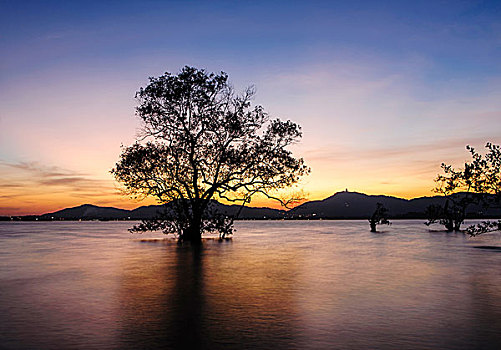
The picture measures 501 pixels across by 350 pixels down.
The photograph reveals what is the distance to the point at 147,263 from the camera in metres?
28.6

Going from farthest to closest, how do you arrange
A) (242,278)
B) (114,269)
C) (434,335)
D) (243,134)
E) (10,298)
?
(243,134), (114,269), (242,278), (10,298), (434,335)

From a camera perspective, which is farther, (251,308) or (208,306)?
(208,306)

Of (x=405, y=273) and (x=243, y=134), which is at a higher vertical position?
(x=243, y=134)

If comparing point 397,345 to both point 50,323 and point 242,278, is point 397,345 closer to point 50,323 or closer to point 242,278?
point 50,323

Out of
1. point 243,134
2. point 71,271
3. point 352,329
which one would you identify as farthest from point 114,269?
point 243,134

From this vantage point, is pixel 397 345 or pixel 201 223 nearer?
pixel 397 345

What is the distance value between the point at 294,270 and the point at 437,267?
842 centimetres

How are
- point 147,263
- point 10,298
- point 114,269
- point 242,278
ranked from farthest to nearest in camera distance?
1. point 147,263
2. point 114,269
3. point 242,278
4. point 10,298

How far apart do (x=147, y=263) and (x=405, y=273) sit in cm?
1486

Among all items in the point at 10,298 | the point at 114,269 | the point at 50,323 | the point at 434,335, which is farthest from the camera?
the point at 114,269

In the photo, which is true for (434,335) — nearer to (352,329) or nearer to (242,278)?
(352,329)

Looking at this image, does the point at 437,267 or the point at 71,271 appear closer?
the point at 71,271

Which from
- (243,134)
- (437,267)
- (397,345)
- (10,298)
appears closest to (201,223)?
(243,134)

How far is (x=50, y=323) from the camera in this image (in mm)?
12094
